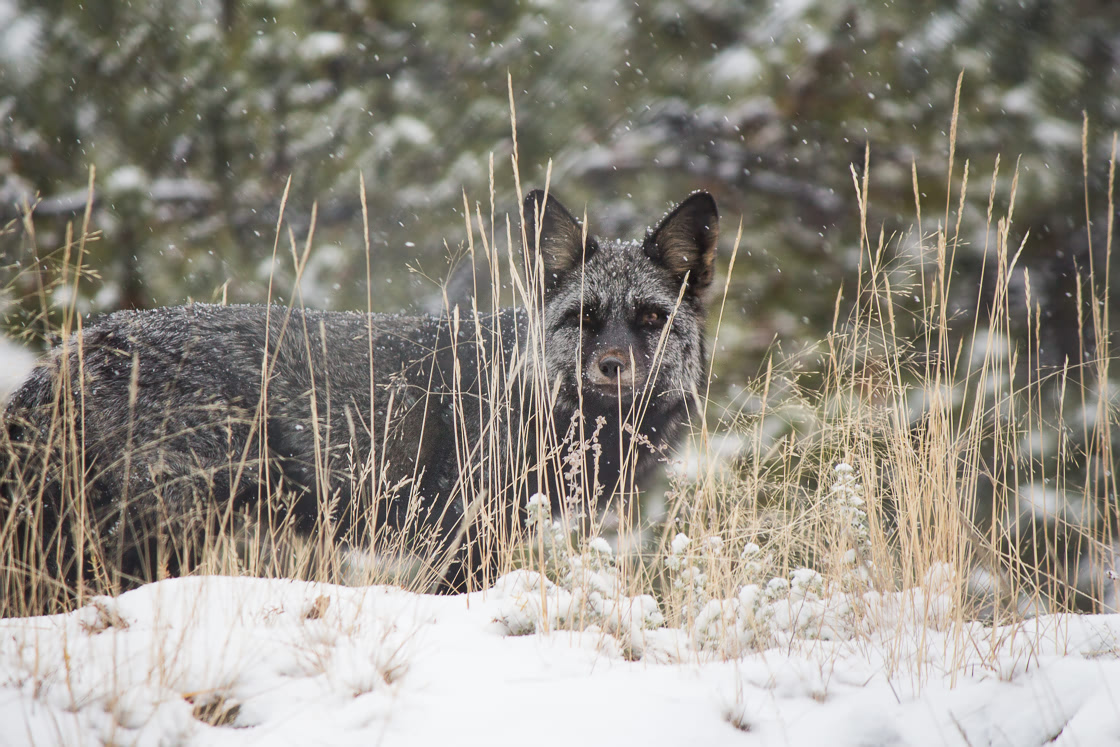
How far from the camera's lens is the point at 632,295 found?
4133 mm

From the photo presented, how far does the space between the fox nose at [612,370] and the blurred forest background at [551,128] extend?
2.13 metres

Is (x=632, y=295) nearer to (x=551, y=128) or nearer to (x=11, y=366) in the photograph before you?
(x=551, y=128)

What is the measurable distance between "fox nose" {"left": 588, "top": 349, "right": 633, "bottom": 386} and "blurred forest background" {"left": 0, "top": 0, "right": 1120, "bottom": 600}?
2129 mm

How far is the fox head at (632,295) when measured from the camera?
13.0 feet

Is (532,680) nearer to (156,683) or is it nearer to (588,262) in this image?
(156,683)

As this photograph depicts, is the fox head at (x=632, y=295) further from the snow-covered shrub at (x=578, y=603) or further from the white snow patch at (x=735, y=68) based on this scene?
the white snow patch at (x=735, y=68)

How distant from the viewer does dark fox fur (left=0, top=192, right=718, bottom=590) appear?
119 inches

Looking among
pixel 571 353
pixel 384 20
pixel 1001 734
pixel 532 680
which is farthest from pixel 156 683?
pixel 384 20

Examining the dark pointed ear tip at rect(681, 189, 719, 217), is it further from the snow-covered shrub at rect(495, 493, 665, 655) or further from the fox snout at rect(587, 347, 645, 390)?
the snow-covered shrub at rect(495, 493, 665, 655)

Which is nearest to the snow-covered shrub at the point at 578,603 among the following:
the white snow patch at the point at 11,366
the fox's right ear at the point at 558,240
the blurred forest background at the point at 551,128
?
the fox's right ear at the point at 558,240

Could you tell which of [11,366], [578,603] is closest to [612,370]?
[578,603]

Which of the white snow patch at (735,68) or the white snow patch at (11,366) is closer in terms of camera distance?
the white snow patch at (11,366)

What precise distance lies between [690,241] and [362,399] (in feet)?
7.49

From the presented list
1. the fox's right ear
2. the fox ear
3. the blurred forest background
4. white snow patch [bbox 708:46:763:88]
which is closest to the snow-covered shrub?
the fox's right ear
